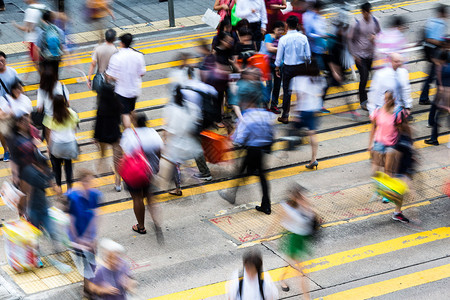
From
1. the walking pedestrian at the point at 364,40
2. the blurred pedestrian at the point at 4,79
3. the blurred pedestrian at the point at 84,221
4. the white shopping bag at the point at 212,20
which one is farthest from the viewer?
the white shopping bag at the point at 212,20

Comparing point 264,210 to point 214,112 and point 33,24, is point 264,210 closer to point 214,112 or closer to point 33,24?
point 214,112

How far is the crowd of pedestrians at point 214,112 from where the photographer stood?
8625mm

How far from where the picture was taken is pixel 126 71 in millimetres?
11867

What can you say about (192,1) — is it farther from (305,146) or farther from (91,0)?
(305,146)

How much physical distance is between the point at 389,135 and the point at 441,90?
8.19ft

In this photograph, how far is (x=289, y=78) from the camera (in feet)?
43.7

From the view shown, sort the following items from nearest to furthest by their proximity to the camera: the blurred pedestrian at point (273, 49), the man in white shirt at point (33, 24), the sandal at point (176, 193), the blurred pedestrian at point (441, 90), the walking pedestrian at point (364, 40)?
the sandal at point (176, 193) → the blurred pedestrian at point (441, 90) → the blurred pedestrian at point (273, 49) → the walking pedestrian at point (364, 40) → the man in white shirt at point (33, 24)

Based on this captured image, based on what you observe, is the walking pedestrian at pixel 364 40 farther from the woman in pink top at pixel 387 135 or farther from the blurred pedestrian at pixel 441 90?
the woman in pink top at pixel 387 135

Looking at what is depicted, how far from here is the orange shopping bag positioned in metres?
11.1

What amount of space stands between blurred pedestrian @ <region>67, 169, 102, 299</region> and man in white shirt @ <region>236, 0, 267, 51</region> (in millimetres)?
7154

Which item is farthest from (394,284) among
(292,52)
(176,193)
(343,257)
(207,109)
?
(292,52)

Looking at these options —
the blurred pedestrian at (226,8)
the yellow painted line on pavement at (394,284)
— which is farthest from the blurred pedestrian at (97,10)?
the yellow painted line on pavement at (394,284)

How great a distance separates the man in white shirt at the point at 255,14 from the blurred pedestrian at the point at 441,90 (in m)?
3.78

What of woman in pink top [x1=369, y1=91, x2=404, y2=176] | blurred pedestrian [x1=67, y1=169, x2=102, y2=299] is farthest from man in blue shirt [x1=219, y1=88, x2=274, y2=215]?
blurred pedestrian [x1=67, y1=169, x2=102, y2=299]
